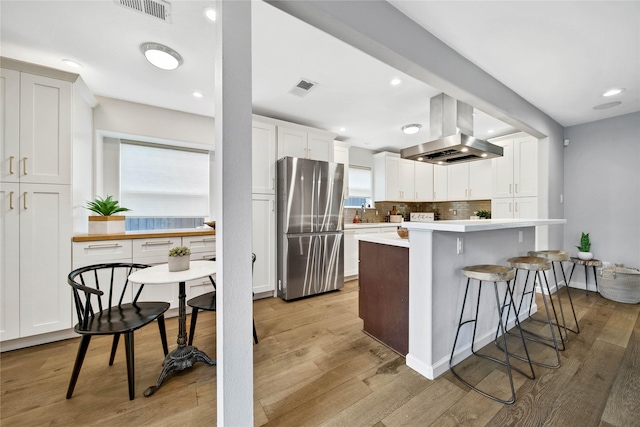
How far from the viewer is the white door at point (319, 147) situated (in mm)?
3686

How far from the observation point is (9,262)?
2.01 m

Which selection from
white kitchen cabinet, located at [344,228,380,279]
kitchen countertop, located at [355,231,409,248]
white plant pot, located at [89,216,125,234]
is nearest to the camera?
kitchen countertop, located at [355,231,409,248]

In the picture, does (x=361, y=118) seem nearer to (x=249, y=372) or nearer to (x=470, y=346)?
(x=470, y=346)

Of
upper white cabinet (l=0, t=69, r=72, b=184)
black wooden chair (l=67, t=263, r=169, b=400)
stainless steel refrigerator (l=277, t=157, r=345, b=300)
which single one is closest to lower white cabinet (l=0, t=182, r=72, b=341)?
upper white cabinet (l=0, t=69, r=72, b=184)

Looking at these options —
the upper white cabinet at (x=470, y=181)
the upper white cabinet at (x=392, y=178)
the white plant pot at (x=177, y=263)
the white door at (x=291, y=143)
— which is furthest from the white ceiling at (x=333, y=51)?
the upper white cabinet at (x=392, y=178)

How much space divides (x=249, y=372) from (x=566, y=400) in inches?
75.2

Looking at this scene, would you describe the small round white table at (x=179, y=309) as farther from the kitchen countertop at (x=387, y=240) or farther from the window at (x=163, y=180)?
the window at (x=163, y=180)

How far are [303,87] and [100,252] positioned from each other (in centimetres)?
261

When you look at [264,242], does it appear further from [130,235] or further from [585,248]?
[585,248]

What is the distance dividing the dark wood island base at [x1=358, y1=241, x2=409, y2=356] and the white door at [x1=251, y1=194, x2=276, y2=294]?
143 cm

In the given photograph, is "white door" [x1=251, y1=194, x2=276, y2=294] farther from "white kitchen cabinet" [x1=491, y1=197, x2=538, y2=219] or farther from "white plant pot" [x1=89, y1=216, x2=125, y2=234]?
"white kitchen cabinet" [x1=491, y1=197, x2=538, y2=219]

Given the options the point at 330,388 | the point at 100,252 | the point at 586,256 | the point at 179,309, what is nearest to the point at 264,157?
the point at 100,252

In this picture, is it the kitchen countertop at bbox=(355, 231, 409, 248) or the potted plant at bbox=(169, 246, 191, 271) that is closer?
the potted plant at bbox=(169, 246, 191, 271)

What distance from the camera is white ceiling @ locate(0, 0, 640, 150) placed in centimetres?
165
